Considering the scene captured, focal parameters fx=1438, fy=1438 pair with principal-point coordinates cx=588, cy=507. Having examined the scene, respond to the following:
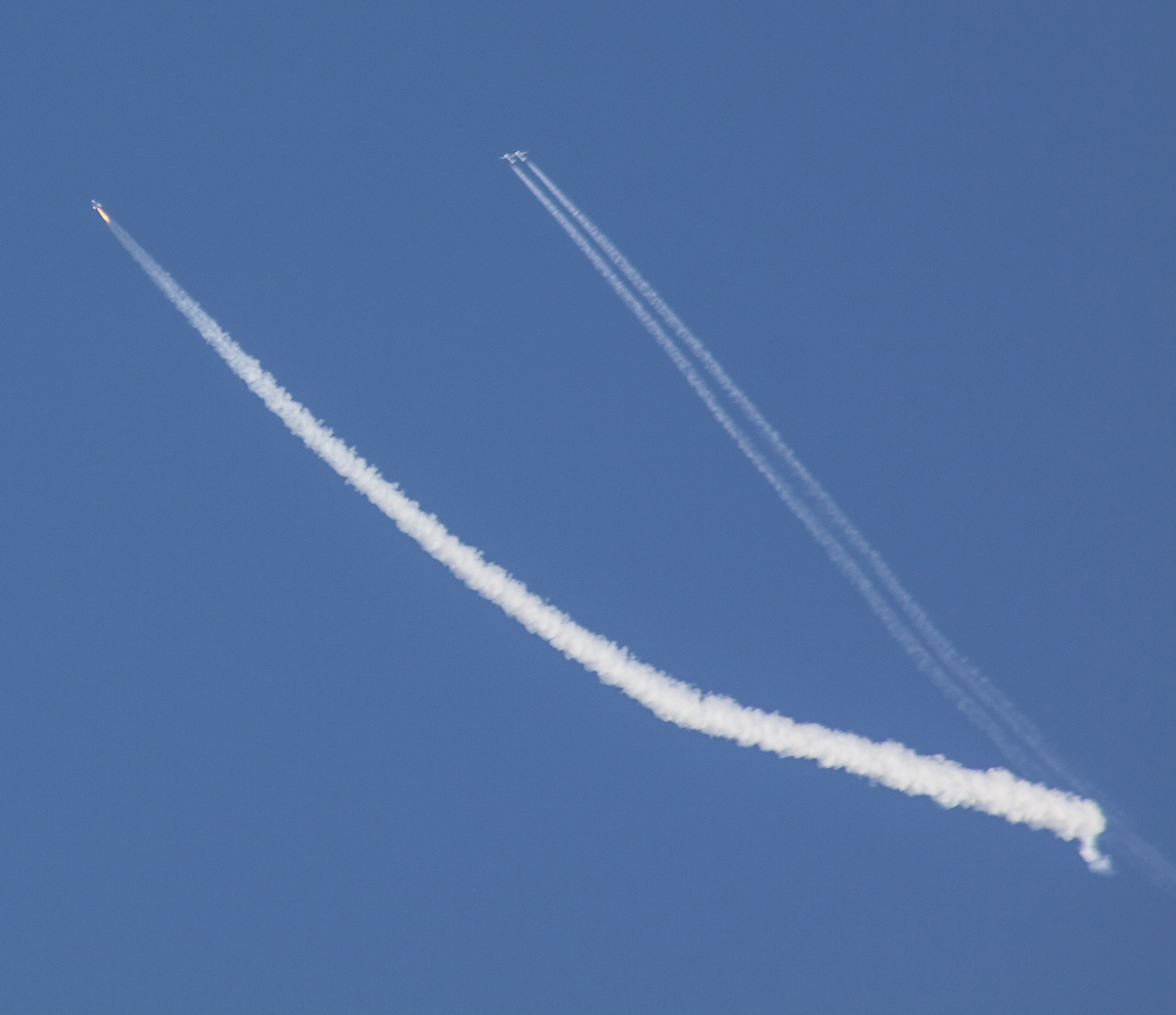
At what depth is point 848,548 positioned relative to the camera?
431 inches

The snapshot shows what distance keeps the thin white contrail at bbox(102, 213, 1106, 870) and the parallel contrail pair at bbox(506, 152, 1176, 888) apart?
241mm

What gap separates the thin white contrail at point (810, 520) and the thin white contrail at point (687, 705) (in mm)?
379

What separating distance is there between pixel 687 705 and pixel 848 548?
171 centimetres

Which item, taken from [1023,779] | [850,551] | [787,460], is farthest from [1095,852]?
[787,460]

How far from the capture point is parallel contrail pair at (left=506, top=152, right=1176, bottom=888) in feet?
35.1

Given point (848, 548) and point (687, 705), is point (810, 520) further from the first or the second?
point (687, 705)

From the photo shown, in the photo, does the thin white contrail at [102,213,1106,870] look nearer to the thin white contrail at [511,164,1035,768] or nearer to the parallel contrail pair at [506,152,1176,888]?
the parallel contrail pair at [506,152,1176,888]

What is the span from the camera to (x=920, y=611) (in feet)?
35.6

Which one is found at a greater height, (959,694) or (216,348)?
(959,694)

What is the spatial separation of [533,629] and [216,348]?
335 cm

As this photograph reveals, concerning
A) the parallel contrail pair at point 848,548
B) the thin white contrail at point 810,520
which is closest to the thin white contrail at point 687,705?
the parallel contrail pair at point 848,548

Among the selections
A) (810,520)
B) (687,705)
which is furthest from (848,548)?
(687,705)

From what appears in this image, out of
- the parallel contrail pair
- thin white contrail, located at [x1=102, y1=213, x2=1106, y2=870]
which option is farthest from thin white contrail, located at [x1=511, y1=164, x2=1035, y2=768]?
thin white contrail, located at [x1=102, y1=213, x2=1106, y2=870]

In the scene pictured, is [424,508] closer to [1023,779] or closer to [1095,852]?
[1023,779]
